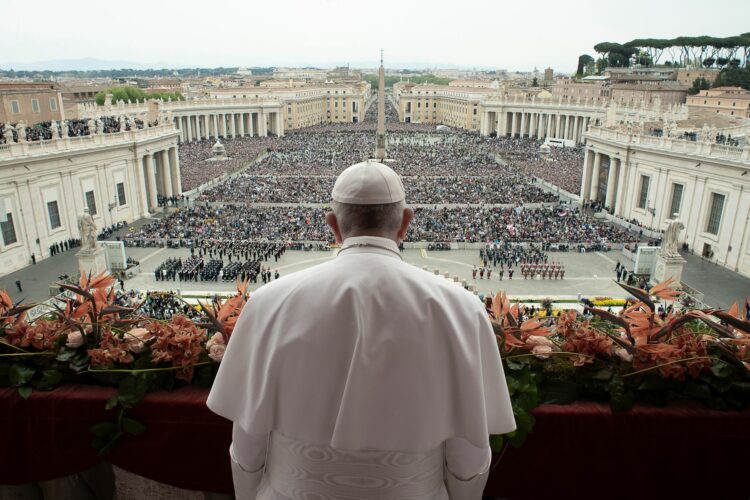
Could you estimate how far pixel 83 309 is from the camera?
3.88 metres

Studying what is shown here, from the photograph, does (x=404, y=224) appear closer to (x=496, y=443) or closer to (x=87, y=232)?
(x=496, y=443)

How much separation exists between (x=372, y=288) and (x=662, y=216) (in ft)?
125

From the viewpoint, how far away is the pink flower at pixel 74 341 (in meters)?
3.63

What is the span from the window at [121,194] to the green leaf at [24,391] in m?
36.4

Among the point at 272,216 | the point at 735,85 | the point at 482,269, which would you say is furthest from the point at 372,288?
the point at 735,85

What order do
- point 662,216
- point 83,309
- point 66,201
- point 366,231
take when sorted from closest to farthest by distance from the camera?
1. point 366,231
2. point 83,309
3. point 66,201
4. point 662,216

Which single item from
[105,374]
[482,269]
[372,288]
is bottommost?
[482,269]

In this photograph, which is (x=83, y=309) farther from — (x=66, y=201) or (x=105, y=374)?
(x=66, y=201)

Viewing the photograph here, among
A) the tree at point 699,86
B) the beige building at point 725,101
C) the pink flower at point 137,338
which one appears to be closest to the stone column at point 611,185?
the beige building at point 725,101

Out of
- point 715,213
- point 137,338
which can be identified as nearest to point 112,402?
point 137,338

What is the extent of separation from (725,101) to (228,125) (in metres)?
69.0

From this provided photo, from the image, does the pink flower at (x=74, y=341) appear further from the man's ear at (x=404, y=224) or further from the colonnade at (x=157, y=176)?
the colonnade at (x=157, y=176)

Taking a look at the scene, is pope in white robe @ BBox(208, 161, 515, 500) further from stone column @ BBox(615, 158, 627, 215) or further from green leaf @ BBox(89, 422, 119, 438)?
stone column @ BBox(615, 158, 627, 215)

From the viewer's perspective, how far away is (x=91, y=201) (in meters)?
34.0
